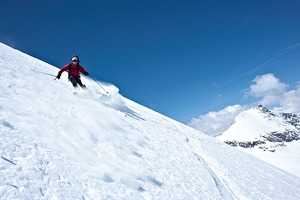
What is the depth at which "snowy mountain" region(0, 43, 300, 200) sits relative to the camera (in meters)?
6.20

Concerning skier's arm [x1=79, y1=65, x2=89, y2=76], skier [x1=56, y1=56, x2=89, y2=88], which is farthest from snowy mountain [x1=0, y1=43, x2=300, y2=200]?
skier's arm [x1=79, y1=65, x2=89, y2=76]

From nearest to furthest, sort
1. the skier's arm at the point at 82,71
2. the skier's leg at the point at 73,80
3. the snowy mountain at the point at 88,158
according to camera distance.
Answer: the snowy mountain at the point at 88,158 → the skier's leg at the point at 73,80 → the skier's arm at the point at 82,71

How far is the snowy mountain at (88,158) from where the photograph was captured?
6199mm

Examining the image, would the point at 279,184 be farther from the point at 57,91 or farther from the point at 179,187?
the point at 57,91

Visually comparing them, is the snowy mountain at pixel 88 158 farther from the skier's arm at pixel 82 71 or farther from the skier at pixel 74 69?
the skier's arm at pixel 82 71

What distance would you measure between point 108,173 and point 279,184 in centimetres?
1349

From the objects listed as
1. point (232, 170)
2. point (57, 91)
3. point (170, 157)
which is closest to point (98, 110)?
point (57, 91)

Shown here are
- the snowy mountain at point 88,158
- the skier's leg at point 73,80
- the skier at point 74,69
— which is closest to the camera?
the snowy mountain at point 88,158

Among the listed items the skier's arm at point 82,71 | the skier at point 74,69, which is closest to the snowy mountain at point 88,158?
the skier at point 74,69

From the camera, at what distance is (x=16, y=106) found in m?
8.96

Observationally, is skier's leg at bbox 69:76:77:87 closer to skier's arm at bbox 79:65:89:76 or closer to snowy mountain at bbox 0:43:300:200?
skier's arm at bbox 79:65:89:76

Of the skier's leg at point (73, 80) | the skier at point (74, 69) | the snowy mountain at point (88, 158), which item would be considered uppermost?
the skier at point (74, 69)

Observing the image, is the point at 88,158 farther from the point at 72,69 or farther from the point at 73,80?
the point at 72,69

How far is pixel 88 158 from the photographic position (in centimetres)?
796
